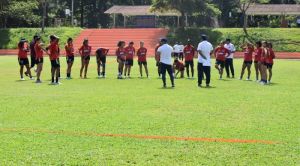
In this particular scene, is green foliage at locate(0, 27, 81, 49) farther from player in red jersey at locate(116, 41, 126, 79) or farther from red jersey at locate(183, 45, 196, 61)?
red jersey at locate(183, 45, 196, 61)

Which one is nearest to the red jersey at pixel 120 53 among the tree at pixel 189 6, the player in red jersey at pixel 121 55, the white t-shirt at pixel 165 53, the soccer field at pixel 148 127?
the player in red jersey at pixel 121 55

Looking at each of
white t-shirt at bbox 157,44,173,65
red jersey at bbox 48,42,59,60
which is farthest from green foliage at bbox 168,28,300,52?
red jersey at bbox 48,42,59,60

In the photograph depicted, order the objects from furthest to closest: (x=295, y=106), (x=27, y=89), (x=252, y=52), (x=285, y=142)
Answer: (x=252, y=52) < (x=27, y=89) < (x=295, y=106) < (x=285, y=142)

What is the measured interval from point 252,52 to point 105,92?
914cm

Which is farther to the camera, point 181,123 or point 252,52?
point 252,52

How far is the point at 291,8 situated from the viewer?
6744 cm

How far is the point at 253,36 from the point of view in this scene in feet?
180

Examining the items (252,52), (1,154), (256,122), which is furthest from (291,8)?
(1,154)

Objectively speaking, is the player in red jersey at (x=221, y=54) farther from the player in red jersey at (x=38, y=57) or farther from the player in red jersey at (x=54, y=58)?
the player in red jersey at (x=38, y=57)

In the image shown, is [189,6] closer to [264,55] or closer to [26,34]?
[26,34]

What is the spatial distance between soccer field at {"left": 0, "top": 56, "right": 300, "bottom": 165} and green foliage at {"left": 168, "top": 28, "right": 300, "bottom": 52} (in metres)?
36.7

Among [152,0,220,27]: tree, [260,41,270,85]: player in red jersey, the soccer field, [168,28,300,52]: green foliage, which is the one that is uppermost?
[152,0,220,27]: tree

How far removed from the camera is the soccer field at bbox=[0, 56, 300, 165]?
299 inches

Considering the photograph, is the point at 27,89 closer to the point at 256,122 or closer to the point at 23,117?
the point at 23,117
